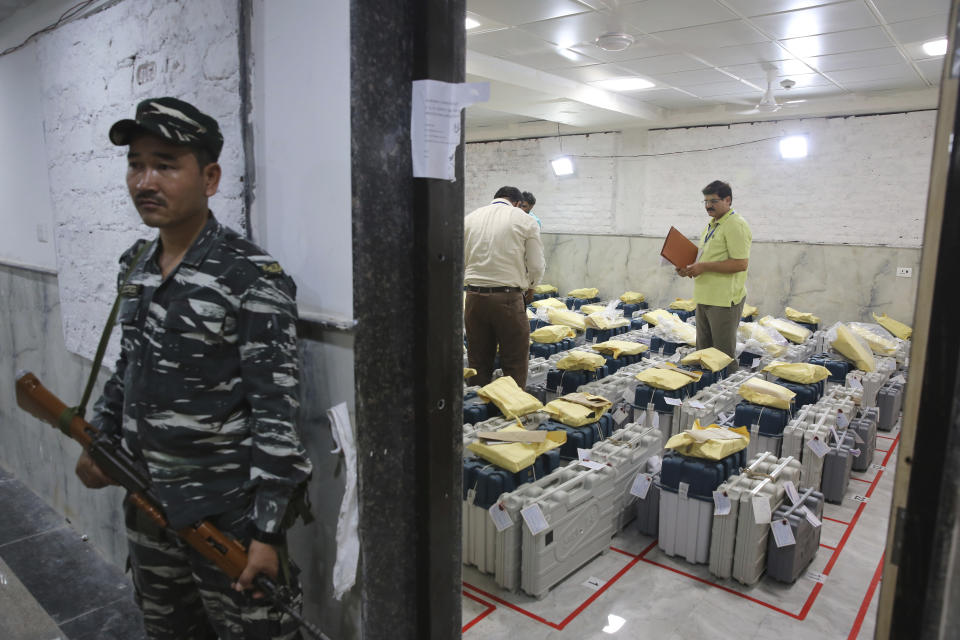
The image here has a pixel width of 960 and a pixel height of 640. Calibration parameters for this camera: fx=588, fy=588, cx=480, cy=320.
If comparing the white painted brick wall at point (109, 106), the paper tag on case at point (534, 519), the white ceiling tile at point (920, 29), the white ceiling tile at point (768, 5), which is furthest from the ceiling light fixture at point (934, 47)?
the white painted brick wall at point (109, 106)

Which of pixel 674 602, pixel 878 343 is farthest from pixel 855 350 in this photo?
pixel 674 602

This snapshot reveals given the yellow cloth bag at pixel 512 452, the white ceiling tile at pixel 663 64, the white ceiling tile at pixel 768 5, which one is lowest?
the yellow cloth bag at pixel 512 452

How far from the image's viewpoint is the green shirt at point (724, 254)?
14.7ft

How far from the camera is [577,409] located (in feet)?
10.3

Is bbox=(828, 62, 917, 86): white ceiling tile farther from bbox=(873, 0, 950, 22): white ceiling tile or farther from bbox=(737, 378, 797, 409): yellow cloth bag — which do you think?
bbox=(737, 378, 797, 409): yellow cloth bag

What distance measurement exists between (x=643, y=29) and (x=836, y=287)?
14.6 ft

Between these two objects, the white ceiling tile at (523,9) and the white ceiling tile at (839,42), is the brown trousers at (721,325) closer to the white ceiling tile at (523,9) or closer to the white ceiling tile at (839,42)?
the white ceiling tile at (839,42)

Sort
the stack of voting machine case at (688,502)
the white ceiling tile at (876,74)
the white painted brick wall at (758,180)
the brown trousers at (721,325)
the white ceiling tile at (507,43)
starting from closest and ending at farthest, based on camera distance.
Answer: the stack of voting machine case at (688,502) → the brown trousers at (721,325) → the white ceiling tile at (507,43) → the white ceiling tile at (876,74) → the white painted brick wall at (758,180)

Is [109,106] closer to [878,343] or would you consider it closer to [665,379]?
[665,379]

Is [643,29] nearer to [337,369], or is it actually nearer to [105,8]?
[105,8]

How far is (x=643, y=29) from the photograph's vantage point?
457cm

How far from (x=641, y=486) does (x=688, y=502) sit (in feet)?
0.87

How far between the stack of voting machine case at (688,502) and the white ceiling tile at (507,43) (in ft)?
12.1

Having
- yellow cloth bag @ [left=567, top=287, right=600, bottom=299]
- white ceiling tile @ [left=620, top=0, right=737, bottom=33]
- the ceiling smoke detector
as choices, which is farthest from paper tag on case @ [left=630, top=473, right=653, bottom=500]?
yellow cloth bag @ [left=567, top=287, right=600, bottom=299]
